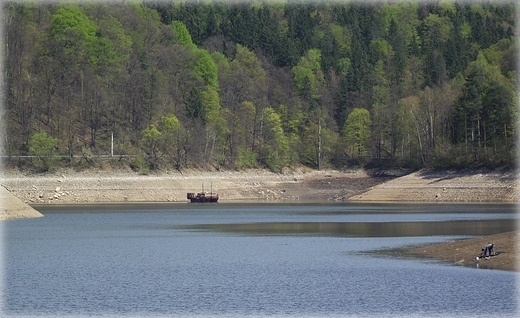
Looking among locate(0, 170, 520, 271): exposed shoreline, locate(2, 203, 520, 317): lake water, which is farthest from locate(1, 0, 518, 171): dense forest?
locate(2, 203, 520, 317): lake water

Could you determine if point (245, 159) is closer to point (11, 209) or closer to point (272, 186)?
point (272, 186)

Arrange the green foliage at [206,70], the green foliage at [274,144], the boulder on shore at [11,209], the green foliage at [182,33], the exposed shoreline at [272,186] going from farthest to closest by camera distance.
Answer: the green foliage at [182,33]
the green foliage at [206,70]
the green foliage at [274,144]
the exposed shoreline at [272,186]
the boulder on shore at [11,209]

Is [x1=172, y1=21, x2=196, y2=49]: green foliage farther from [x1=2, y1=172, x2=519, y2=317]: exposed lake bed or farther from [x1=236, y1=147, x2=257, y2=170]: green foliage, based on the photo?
[x1=2, y1=172, x2=519, y2=317]: exposed lake bed

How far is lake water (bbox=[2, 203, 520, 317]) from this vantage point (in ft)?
103

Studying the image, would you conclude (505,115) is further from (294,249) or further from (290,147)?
(294,249)

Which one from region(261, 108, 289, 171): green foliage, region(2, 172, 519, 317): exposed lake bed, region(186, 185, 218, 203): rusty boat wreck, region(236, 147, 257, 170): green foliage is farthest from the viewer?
region(261, 108, 289, 171): green foliage

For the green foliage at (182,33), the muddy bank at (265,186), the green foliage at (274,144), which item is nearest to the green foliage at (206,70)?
the green foliage at (182,33)

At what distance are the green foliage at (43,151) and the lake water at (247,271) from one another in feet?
139

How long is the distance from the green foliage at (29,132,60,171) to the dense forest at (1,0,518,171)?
18 cm

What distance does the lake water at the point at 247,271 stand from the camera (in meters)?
31.3

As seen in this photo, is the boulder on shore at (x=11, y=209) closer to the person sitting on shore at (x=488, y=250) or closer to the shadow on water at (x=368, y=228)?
the shadow on water at (x=368, y=228)

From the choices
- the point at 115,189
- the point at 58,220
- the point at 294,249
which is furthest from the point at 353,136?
the point at 294,249

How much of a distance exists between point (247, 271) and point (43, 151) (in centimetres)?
7968

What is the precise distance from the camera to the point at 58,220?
75.9m
